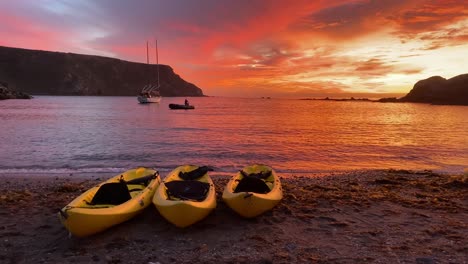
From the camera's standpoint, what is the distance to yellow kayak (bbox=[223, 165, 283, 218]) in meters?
7.18

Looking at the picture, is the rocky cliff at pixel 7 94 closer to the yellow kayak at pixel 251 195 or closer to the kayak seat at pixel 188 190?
the kayak seat at pixel 188 190

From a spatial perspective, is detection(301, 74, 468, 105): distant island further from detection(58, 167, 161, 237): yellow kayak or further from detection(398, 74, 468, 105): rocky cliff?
detection(58, 167, 161, 237): yellow kayak

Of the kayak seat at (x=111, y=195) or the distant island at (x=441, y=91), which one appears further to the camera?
the distant island at (x=441, y=91)

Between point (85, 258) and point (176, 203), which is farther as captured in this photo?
point (176, 203)

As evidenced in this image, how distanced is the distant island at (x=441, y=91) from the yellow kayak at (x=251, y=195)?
153978mm

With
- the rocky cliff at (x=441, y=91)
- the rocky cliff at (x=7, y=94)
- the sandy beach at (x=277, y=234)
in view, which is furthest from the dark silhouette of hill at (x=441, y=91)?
the rocky cliff at (x=7, y=94)

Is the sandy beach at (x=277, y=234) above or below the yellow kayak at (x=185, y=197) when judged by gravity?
below

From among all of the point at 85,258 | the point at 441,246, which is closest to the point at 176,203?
the point at 85,258

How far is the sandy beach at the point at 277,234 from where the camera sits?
570cm

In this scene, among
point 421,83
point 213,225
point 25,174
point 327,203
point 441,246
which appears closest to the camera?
point 441,246

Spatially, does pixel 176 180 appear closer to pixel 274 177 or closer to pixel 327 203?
pixel 274 177

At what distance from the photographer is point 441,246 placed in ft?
19.9

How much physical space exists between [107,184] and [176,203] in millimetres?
2089

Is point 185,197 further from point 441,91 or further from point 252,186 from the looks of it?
point 441,91
